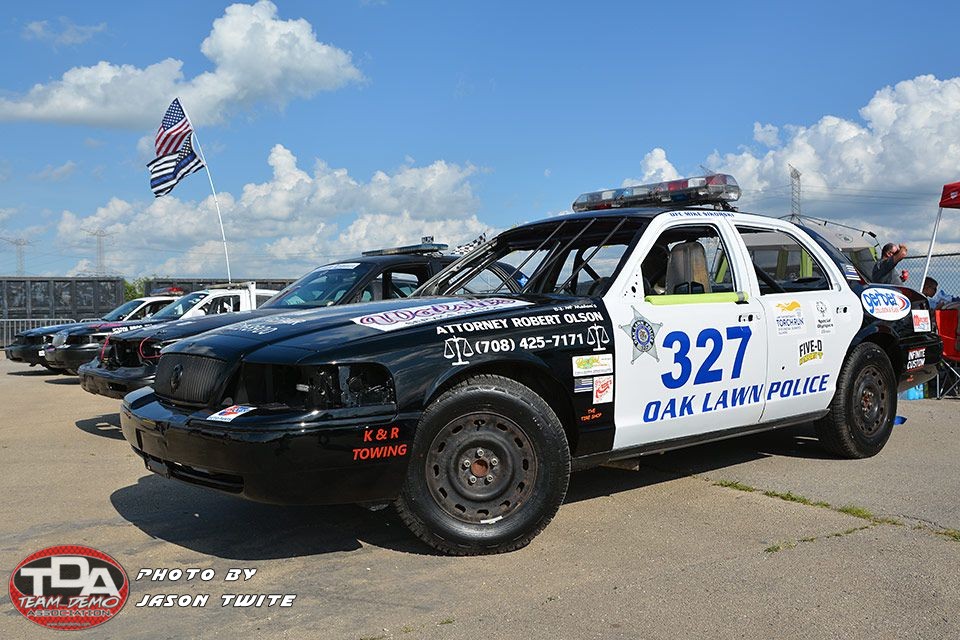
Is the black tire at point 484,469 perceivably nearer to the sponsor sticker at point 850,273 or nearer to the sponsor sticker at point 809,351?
the sponsor sticker at point 809,351

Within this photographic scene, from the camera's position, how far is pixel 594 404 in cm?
438

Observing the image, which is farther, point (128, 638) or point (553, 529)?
point (553, 529)

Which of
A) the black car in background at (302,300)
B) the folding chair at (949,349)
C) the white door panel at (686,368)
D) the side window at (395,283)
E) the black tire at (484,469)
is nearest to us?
the black tire at (484,469)

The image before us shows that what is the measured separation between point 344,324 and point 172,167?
1774 centimetres

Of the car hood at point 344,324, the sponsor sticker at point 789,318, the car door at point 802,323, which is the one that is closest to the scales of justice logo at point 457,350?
the car hood at point 344,324

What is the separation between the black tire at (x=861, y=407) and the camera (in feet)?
19.3

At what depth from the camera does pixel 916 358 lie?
6.55m

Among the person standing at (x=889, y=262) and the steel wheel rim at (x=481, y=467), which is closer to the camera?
the steel wheel rim at (x=481, y=467)

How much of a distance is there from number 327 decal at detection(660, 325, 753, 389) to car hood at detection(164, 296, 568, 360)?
0.62 meters

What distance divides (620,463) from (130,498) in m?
3.08

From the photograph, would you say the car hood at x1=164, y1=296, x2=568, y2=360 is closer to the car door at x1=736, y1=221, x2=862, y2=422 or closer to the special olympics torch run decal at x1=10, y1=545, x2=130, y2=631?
the special olympics torch run decal at x1=10, y1=545, x2=130, y2=631

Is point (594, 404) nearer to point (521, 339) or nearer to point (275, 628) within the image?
point (521, 339)

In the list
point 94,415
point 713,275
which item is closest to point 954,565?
point 713,275

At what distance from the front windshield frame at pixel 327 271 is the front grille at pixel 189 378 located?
10.1ft
